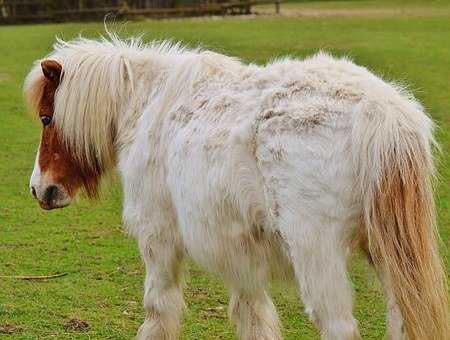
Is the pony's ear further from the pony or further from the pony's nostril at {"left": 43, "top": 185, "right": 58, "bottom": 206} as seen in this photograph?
the pony's nostril at {"left": 43, "top": 185, "right": 58, "bottom": 206}

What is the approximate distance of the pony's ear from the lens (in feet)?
17.4

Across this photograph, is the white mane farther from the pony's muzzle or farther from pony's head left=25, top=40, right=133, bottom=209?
the pony's muzzle

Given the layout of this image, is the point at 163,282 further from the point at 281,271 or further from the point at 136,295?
the point at 136,295

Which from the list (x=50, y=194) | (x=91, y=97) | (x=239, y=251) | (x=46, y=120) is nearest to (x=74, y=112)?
(x=91, y=97)

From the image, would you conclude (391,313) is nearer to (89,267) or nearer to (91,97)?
(91,97)

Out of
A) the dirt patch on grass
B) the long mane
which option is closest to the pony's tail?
the long mane

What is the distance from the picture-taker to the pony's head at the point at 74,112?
5297mm

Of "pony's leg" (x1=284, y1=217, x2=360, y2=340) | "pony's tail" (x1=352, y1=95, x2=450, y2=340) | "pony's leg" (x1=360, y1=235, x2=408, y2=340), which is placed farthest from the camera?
"pony's leg" (x1=360, y1=235, x2=408, y2=340)

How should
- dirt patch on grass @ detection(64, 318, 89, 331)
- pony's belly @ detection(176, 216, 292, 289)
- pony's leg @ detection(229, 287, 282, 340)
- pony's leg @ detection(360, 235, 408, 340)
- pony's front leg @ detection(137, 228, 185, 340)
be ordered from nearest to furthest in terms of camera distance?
1. pony's leg @ detection(360, 235, 408, 340)
2. pony's belly @ detection(176, 216, 292, 289)
3. pony's front leg @ detection(137, 228, 185, 340)
4. pony's leg @ detection(229, 287, 282, 340)
5. dirt patch on grass @ detection(64, 318, 89, 331)

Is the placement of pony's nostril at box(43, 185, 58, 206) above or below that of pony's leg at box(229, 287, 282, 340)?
above

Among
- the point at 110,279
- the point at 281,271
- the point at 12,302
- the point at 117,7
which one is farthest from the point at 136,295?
the point at 117,7

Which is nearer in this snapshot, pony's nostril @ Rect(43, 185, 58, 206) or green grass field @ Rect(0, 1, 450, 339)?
pony's nostril @ Rect(43, 185, 58, 206)

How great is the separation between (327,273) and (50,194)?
6.85 feet

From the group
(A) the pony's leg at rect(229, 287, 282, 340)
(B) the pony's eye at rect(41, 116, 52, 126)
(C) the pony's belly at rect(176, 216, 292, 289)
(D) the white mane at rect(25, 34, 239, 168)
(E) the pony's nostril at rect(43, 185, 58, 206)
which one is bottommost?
(A) the pony's leg at rect(229, 287, 282, 340)
